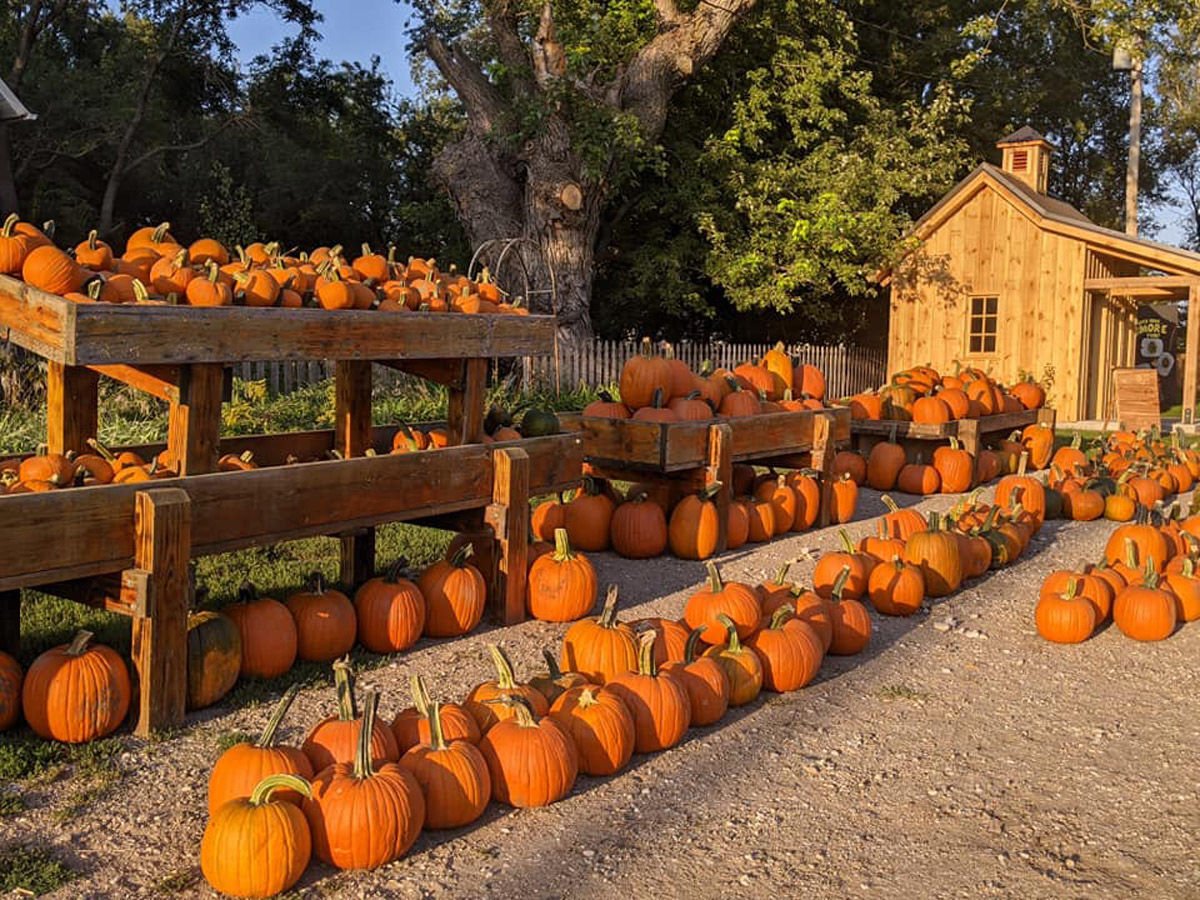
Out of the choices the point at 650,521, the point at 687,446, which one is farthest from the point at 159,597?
the point at 687,446

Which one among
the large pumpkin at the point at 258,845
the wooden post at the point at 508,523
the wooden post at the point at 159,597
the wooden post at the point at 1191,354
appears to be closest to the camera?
the large pumpkin at the point at 258,845

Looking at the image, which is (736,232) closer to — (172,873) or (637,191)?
(637,191)

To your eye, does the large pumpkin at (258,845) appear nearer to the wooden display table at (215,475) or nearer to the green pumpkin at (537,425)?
the wooden display table at (215,475)

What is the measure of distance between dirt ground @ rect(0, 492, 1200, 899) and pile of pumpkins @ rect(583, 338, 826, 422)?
9.10 feet

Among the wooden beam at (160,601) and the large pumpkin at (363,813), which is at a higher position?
the wooden beam at (160,601)

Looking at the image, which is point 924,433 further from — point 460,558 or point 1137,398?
point 1137,398

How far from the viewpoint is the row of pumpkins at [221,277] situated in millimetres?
4438

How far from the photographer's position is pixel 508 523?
5.98 m

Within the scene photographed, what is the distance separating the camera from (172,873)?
335 cm

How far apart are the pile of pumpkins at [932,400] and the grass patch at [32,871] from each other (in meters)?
8.45

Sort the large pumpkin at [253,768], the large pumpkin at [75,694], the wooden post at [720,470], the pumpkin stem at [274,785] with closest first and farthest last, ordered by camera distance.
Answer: the pumpkin stem at [274,785], the large pumpkin at [253,768], the large pumpkin at [75,694], the wooden post at [720,470]

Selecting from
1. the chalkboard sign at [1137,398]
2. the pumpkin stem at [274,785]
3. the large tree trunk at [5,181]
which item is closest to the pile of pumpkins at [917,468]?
the chalkboard sign at [1137,398]

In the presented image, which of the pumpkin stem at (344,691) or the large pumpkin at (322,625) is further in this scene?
the large pumpkin at (322,625)

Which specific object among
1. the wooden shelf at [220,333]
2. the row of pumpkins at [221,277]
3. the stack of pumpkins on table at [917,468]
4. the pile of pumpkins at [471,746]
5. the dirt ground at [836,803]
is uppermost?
the row of pumpkins at [221,277]
